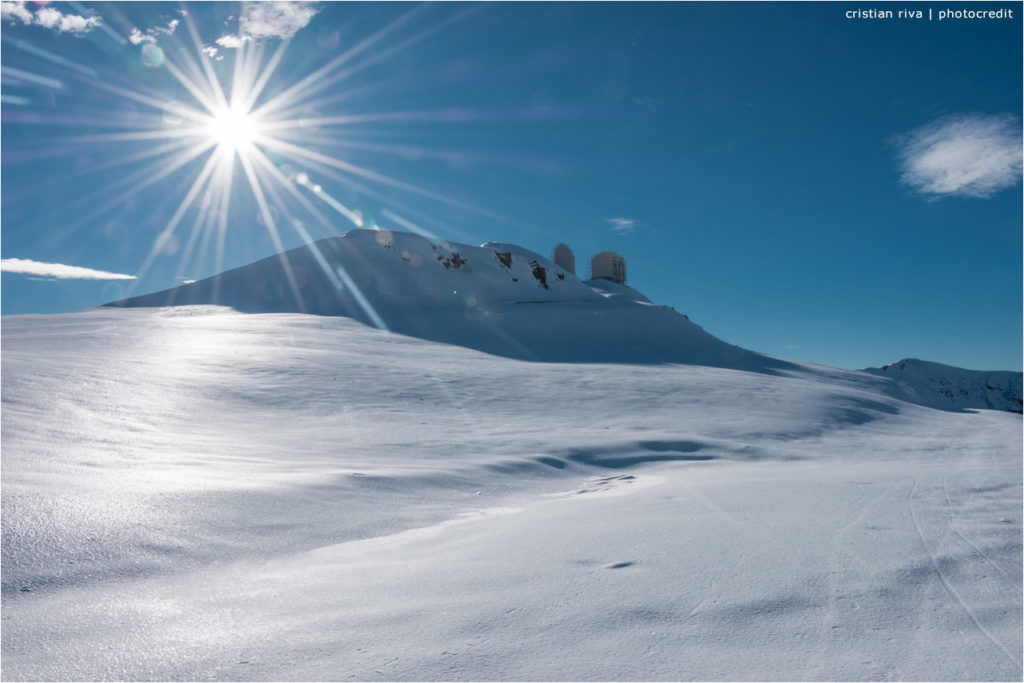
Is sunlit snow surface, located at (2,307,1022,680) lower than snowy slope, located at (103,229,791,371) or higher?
lower

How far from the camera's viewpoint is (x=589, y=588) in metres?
2.54

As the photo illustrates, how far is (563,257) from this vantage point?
6159 cm

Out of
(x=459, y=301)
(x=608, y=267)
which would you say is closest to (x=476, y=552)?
(x=459, y=301)

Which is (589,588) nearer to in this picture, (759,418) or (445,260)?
(759,418)

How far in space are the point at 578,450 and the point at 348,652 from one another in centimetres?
570

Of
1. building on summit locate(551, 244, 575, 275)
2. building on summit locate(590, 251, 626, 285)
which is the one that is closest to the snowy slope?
building on summit locate(551, 244, 575, 275)

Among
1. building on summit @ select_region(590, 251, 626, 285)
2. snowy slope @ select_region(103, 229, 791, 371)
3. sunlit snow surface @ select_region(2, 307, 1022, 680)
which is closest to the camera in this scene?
sunlit snow surface @ select_region(2, 307, 1022, 680)

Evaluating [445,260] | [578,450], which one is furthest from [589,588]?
[445,260]

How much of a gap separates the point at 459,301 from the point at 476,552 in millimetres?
28466

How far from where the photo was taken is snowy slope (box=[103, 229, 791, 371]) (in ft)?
77.8

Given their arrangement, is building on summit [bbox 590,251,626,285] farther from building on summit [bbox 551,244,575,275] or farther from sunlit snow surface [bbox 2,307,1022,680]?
sunlit snow surface [bbox 2,307,1022,680]

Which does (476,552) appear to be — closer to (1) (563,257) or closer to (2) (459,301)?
(2) (459,301)

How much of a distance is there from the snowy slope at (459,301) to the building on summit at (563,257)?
20.5 metres

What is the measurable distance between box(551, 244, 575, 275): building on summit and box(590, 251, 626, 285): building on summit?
307 cm
